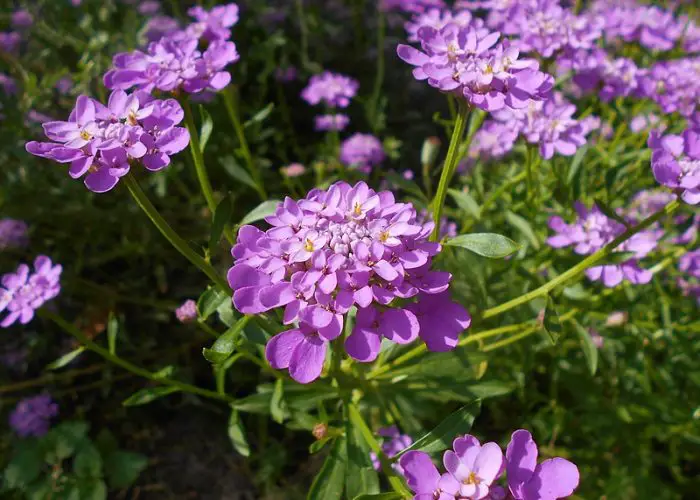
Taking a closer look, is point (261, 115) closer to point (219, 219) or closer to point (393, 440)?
point (219, 219)

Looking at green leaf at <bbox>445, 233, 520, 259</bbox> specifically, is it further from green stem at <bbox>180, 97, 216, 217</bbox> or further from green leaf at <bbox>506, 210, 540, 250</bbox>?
green leaf at <bbox>506, 210, 540, 250</bbox>

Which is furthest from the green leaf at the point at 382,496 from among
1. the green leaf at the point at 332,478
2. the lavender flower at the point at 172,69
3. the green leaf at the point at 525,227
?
the green leaf at the point at 525,227

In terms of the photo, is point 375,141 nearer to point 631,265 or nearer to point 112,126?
point 631,265

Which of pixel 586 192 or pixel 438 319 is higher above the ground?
pixel 438 319

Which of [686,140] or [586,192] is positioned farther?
[586,192]

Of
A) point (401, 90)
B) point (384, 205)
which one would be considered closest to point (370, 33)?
point (401, 90)

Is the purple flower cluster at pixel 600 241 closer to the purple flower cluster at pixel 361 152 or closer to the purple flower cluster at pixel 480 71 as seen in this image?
the purple flower cluster at pixel 480 71

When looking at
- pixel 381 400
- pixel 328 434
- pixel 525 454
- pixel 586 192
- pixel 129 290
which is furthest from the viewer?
pixel 129 290
